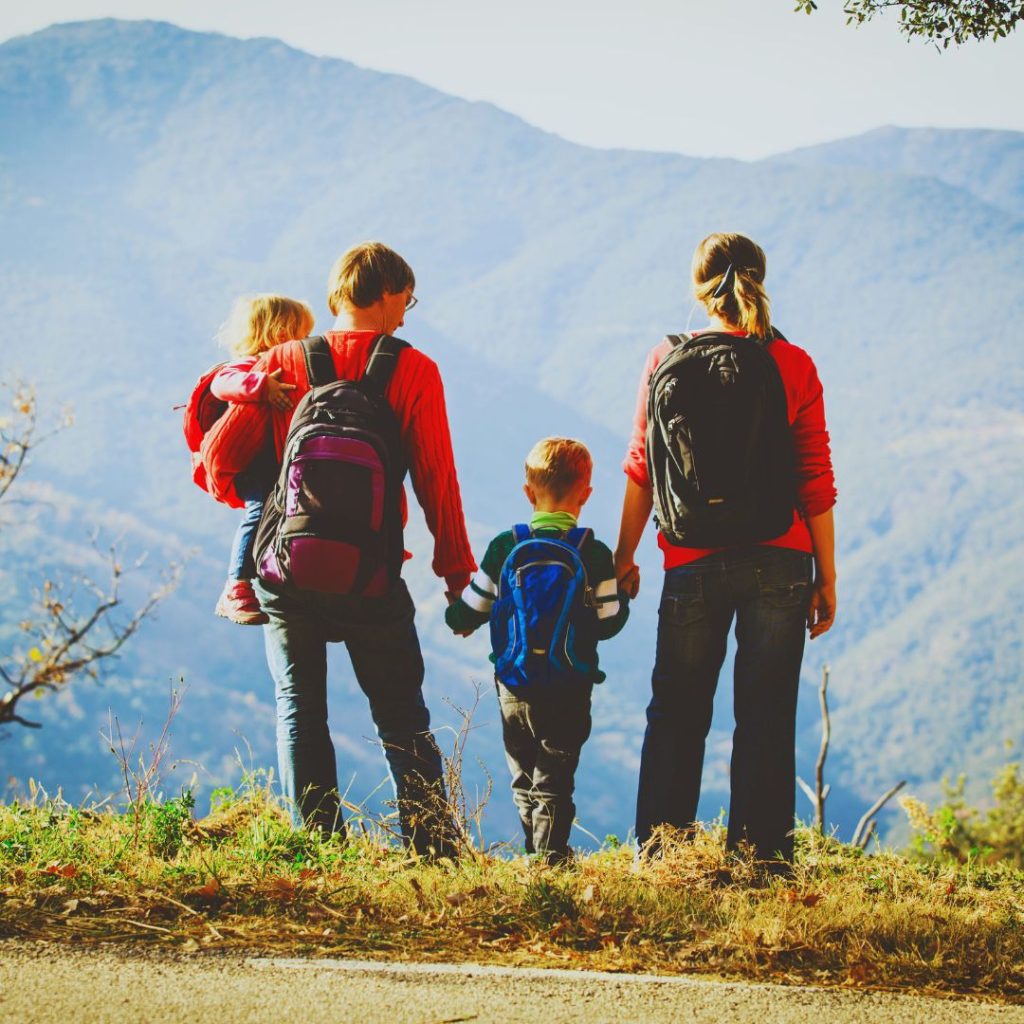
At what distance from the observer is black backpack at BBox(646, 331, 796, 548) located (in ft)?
11.6

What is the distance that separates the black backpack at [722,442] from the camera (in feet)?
11.6

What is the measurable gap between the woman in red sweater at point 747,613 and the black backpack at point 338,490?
77 cm

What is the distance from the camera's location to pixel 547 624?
3.72 m

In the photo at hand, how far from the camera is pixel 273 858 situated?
12.5 ft

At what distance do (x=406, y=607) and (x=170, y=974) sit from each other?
4.20 ft

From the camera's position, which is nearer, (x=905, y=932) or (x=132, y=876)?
(x=905, y=932)

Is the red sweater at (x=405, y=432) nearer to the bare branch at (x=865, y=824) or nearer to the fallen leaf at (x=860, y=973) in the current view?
the fallen leaf at (x=860, y=973)

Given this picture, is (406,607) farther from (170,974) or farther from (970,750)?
(970,750)

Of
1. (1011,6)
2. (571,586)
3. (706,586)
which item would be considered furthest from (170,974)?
(1011,6)

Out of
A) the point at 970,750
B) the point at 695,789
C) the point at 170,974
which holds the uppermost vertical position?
the point at 695,789

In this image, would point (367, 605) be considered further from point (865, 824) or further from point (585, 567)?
point (865, 824)

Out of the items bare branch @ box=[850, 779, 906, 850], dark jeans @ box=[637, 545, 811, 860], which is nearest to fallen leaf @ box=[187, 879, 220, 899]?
dark jeans @ box=[637, 545, 811, 860]

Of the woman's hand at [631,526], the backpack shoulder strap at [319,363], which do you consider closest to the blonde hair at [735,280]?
the woman's hand at [631,526]

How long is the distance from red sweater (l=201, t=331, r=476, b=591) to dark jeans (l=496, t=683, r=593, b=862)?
1.53 feet
